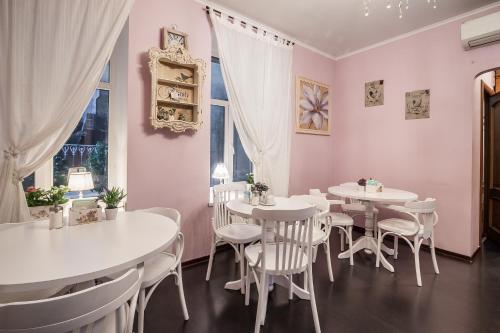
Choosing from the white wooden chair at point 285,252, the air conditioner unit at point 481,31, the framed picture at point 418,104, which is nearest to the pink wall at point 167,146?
the white wooden chair at point 285,252

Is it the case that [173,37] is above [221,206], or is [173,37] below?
above

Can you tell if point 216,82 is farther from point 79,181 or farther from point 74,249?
point 74,249

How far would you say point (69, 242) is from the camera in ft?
4.46

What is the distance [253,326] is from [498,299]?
2131 millimetres

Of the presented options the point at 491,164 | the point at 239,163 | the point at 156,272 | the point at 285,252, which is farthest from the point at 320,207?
the point at 491,164

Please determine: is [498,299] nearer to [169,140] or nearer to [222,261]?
[222,261]

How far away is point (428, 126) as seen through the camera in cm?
333

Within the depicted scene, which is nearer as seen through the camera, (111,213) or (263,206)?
(111,213)

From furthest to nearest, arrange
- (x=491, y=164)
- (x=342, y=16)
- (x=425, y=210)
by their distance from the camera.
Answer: (x=491, y=164) → (x=342, y=16) → (x=425, y=210)

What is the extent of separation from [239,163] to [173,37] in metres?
1.79

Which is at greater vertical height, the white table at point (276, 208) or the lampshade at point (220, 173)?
the lampshade at point (220, 173)

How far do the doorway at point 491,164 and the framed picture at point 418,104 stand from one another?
32.4 inches

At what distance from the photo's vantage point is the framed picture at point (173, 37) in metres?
2.53

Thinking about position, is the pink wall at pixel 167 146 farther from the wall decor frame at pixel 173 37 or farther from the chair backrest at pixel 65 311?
the chair backrest at pixel 65 311
